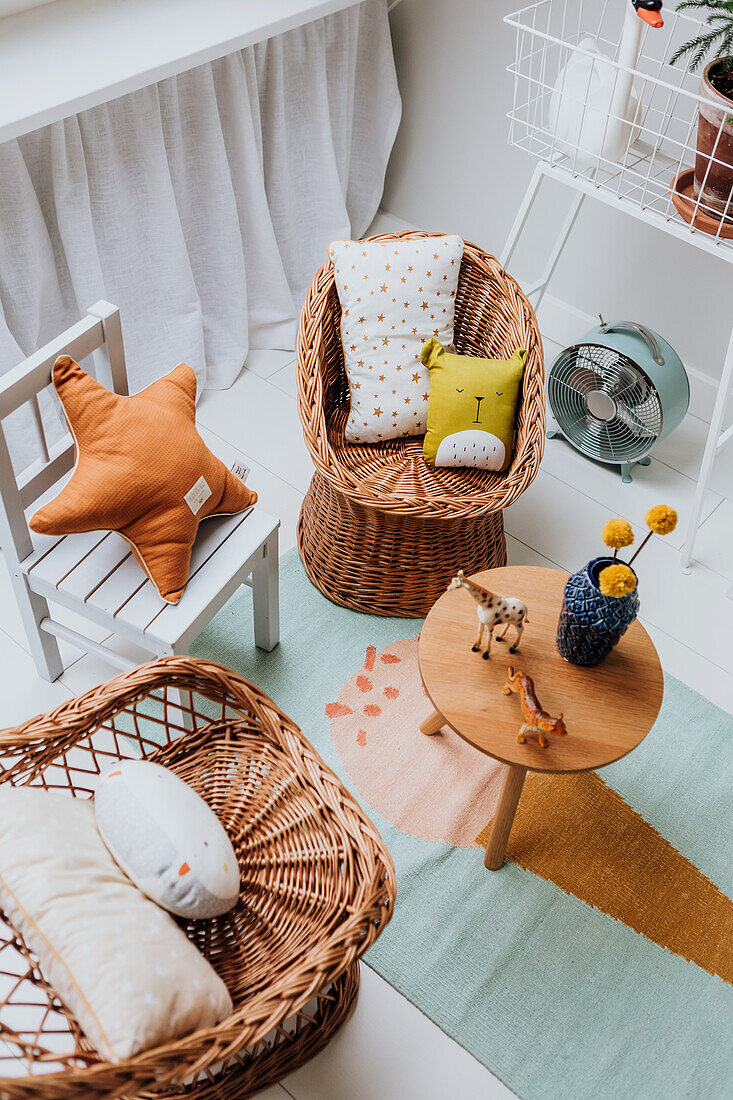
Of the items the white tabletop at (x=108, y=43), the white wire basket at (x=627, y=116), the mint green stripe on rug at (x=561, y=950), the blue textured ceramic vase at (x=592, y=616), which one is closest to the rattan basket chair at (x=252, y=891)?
the mint green stripe on rug at (x=561, y=950)

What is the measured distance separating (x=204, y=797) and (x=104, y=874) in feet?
0.93

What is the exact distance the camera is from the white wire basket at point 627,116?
187 cm

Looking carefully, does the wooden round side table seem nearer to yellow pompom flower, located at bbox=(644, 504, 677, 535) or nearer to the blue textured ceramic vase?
the blue textured ceramic vase

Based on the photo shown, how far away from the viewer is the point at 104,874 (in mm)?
1229

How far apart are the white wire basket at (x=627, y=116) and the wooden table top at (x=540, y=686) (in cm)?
87

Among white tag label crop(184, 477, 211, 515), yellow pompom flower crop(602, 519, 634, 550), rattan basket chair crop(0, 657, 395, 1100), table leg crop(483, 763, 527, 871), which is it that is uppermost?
yellow pompom flower crop(602, 519, 634, 550)

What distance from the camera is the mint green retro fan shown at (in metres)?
2.30

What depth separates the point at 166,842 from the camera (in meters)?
1.26

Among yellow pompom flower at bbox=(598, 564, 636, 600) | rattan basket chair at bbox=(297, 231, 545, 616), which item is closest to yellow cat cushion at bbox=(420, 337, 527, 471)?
rattan basket chair at bbox=(297, 231, 545, 616)

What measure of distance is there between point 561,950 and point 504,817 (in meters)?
0.27

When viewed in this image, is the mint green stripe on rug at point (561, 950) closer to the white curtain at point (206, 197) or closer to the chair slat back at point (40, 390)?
the chair slat back at point (40, 390)

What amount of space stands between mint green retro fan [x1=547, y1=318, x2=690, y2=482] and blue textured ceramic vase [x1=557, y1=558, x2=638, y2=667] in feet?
3.14

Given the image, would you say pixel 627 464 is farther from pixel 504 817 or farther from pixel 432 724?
pixel 504 817

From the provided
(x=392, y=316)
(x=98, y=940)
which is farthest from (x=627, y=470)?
(x=98, y=940)
